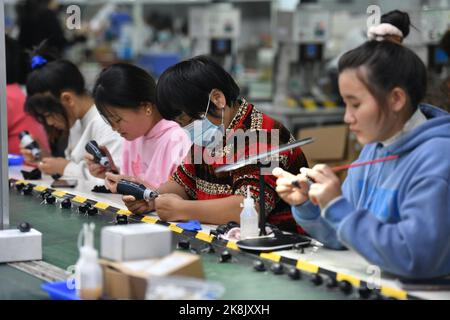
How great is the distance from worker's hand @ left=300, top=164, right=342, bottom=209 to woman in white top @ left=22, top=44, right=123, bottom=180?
2.03 m

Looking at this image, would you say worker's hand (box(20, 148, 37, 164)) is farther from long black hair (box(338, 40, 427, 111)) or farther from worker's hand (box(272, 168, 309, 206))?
long black hair (box(338, 40, 427, 111))

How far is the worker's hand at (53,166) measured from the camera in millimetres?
4008

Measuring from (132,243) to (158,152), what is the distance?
1869 mm

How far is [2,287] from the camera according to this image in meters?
2.21

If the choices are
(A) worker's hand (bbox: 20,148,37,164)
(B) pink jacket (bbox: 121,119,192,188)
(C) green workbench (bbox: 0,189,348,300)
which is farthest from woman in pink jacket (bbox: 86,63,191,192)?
(A) worker's hand (bbox: 20,148,37,164)

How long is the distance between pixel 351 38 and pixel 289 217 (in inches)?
197

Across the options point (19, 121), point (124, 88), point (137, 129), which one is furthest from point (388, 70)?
point (19, 121)

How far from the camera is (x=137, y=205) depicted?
303 centimetres

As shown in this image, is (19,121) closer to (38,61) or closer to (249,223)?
(38,61)

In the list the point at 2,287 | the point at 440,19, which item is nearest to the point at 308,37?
the point at 440,19

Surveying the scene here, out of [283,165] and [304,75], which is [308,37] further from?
[283,165]

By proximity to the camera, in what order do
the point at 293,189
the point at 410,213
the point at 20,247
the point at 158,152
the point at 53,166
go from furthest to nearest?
the point at 53,166
the point at 158,152
the point at 20,247
the point at 293,189
the point at 410,213
